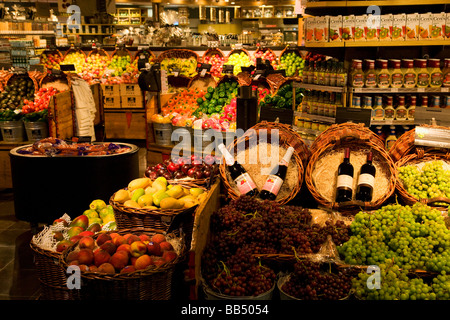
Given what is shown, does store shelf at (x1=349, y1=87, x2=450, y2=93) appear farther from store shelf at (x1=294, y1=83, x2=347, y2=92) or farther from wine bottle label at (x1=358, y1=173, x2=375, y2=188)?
wine bottle label at (x1=358, y1=173, x2=375, y2=188)

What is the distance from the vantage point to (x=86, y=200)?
412 cm

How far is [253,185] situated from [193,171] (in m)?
0.58

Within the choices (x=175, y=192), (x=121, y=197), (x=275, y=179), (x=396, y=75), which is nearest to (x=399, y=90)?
(x=396, y=75)

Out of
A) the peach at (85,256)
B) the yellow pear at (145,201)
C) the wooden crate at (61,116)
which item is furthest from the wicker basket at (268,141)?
the wooden crate at (61,116)

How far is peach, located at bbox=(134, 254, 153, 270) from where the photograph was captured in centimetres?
210

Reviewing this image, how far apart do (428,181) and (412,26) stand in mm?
1912

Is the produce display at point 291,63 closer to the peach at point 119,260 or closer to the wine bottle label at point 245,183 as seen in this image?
the wine bottle label at point 245,183

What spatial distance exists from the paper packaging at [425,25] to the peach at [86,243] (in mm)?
3326

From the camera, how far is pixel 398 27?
13.0ft

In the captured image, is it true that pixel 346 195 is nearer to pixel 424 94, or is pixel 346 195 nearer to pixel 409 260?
pixel 409 260

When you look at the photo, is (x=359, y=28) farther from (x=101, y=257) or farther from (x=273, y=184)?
(x=101, y=257)

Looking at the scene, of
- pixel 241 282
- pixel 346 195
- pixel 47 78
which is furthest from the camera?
pixel 47 78

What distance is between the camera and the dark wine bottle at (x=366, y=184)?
8.43 feet

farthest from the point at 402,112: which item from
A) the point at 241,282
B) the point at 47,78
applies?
the point at 47,78
